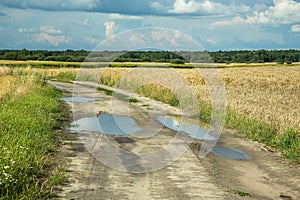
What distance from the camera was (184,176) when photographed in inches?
339

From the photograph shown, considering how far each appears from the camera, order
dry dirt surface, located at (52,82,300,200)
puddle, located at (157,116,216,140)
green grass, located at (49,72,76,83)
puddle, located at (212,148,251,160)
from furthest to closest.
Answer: green grass, located at (49,72,76,83) < puddle, located at (157,116,216,140) < puddle, located at (212,148,251,160) < dry dirt surface, located at (52,82,300,200)

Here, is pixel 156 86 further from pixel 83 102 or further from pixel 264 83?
pixel 264 83

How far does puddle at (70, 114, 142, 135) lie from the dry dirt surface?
1.30 m

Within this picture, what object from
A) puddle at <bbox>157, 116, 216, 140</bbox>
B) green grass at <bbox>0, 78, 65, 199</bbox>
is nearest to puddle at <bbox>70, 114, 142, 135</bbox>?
green grass at <bbox>0, 78, 65, 199</bbox>

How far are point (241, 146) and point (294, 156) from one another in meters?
1.91

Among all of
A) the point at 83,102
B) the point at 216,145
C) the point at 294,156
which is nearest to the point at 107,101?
the point at 83,102

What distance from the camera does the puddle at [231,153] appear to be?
11.0 m

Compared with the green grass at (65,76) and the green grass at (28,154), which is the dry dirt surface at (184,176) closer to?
the green grass at (28,154)

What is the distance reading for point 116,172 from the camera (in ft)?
28.6

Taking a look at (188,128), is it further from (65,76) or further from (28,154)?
(65,76)

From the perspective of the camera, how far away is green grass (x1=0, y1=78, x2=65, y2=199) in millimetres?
6758

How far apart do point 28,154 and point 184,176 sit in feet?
10.5

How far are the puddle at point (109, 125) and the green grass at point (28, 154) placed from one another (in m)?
0.86

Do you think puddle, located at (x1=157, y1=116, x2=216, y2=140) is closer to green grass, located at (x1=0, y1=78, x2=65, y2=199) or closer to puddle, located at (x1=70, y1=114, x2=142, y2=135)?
puddle, located at (x1=70, y1=114, x2=142, y2=135)
